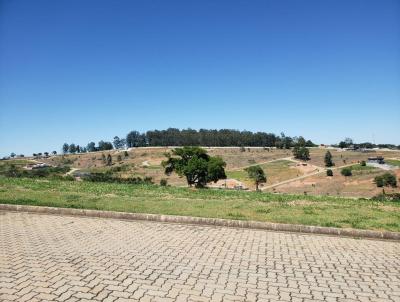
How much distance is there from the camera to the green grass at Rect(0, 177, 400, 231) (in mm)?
12008

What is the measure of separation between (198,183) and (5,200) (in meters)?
41.7

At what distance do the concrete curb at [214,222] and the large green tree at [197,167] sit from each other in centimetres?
4033

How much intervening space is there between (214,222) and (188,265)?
4.26m

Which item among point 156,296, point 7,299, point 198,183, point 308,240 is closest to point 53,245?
point 7,299

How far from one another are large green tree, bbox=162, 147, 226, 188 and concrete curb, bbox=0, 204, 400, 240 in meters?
40.3

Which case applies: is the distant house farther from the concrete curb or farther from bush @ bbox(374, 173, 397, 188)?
the concrete curb

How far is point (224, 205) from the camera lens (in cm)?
1478

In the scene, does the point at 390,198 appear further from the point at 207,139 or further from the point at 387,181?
the point at 207,139

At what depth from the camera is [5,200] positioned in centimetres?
1488

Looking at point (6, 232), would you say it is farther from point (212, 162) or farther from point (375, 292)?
point (212, 162)

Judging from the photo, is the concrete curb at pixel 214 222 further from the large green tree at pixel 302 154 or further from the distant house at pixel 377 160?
the large green tree at pixel 302 154

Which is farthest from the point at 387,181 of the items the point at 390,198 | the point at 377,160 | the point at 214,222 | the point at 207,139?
the point at 207,139

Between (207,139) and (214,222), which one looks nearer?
(214,222)

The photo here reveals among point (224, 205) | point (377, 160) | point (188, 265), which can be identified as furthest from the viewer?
point (377, 160)
